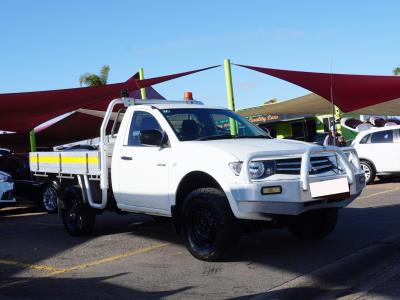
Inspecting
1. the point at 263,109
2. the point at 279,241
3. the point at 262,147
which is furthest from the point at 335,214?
the point at 263,109

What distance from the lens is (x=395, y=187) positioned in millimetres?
15164

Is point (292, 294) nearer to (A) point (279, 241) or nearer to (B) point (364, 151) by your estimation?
(A) point (279, 241)

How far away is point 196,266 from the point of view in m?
6.38

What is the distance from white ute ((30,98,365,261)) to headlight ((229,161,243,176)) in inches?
0.4

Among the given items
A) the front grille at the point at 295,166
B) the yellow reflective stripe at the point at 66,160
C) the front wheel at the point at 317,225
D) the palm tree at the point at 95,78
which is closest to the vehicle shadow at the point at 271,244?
the front wheel at the point at 317,225

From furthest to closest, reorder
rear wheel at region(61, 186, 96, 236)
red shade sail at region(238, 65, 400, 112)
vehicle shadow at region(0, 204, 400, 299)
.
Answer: red shade sail at region(238, 65, 400, 112) → rear wheel at region(61, 186, 96, 236) → vehicle shadow at region(0, 204, 400, 299)

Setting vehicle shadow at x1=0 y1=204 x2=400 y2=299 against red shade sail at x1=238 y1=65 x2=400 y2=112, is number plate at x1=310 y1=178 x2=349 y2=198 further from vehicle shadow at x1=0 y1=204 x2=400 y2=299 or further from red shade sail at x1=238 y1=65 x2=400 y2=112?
red shade sail at x1=238 y1=65 x2=400 y2=112

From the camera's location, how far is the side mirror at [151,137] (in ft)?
22.9

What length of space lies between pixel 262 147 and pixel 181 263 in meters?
1.69

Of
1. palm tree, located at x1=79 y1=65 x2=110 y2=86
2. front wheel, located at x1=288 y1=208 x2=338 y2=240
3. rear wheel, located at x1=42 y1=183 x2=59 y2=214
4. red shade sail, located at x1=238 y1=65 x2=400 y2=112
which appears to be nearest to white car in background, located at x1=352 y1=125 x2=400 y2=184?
red shade sail, located at x1=238 y1=65 x2=400 y2=112

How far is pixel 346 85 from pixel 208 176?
1044 centimetres

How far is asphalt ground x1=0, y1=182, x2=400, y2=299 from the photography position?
5375 millimetres

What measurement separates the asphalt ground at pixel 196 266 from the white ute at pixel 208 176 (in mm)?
403

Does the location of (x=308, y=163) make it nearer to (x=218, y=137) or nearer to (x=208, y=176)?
(x=208, y=176)
